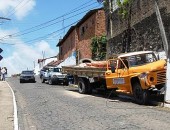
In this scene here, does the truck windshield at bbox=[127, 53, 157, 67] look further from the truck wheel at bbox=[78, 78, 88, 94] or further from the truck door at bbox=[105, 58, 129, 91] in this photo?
the truck wheel at bbox=[78, 78, 88, 94]

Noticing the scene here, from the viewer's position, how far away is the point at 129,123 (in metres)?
12.2

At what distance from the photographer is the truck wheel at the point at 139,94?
17672 mm

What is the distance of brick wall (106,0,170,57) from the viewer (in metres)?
23.2

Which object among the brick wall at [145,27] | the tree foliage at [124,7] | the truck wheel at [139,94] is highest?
the tree foliage at [124,7]

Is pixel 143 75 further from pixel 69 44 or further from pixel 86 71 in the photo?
pixel 69 44

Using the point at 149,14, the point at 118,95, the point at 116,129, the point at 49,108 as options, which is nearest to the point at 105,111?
the point at 49,108

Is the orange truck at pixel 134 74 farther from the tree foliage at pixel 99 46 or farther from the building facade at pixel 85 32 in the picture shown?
the building facade at pixel 85 32

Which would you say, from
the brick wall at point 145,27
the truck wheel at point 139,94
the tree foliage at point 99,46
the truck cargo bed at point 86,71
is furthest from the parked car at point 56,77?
the truck wheel at point 139,94

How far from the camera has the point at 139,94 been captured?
59.7 ft

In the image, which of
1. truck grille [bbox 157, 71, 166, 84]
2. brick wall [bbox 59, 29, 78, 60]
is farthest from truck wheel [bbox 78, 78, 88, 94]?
brick wall [bbox 59, 29, 78, 60]

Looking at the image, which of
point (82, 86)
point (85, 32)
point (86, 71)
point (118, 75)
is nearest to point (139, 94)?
point (118, 75)

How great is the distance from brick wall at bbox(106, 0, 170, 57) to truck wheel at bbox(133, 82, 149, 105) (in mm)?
5191

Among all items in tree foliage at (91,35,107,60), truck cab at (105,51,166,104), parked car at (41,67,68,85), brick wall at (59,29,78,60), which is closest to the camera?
truck cab at (105,51,166,104)

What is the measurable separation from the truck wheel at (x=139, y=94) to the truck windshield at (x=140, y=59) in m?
1.24
